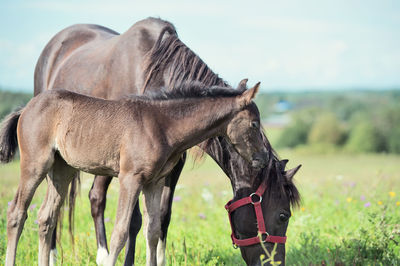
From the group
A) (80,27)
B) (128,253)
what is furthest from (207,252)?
(80,27)

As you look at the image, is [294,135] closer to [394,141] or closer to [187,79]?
[394,141]

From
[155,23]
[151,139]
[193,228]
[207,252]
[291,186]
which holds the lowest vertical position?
[193,228]

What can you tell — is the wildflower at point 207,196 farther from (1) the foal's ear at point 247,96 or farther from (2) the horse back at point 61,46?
(1) the foal's ear at point 247,96

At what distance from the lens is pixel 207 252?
4805 millimetres

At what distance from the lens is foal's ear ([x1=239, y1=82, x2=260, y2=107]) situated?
3.18 m

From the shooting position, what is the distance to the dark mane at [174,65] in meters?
4.13

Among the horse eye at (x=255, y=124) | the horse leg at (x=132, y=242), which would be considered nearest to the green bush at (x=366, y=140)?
the horse leg at (x=132, y=242)

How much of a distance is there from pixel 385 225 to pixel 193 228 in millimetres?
2515

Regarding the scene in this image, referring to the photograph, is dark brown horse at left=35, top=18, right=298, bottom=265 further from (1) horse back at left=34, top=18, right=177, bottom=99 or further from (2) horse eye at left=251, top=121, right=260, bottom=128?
(2) horse eye at left=251, top=121, right=260, bottom=128

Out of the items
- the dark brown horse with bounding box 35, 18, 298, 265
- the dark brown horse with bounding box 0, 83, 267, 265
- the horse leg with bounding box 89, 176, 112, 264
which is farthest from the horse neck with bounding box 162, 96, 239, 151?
the horse leg with bounding box 89, 176, 112, 264

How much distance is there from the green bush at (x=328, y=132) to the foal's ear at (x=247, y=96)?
3108cm

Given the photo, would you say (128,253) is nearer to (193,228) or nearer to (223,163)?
(223,163)

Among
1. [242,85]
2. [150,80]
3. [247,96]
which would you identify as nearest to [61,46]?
[150,80]

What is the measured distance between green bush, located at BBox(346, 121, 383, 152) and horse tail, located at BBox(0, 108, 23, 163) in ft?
95.0
